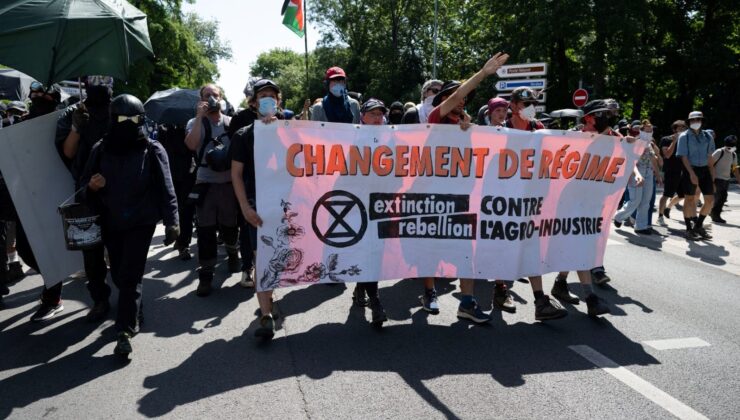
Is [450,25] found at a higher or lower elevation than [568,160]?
higher

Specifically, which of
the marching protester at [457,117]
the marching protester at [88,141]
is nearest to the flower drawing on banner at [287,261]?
the marching protester at [457,117]

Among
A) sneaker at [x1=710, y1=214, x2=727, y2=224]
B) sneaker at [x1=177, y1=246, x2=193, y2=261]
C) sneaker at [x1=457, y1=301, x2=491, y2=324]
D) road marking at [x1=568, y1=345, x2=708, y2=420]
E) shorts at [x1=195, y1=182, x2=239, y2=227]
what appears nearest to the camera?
road marking at [x1=568, y1=345, x2=708, y2=420]

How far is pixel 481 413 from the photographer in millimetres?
3258

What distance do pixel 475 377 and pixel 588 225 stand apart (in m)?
2.12

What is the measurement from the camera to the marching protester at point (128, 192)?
4.07 meters

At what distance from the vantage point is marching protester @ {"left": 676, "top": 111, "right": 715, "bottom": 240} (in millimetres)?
9516

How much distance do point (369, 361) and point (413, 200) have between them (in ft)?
4.50

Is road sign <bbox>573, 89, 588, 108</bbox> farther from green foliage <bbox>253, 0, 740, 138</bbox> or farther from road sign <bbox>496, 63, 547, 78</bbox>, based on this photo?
green foliage <bbox>253, 0, 740, 138</bbox>

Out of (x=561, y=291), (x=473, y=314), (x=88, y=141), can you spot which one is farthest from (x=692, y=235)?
(x=88, y=141)

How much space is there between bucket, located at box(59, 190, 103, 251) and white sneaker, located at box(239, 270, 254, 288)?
2.06 metres

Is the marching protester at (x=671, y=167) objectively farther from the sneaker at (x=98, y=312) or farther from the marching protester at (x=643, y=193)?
the sneaker at (x=98, y=312)

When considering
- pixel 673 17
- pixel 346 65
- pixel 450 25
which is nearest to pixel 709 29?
pixel 673 17

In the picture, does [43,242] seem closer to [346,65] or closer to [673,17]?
[673,17]

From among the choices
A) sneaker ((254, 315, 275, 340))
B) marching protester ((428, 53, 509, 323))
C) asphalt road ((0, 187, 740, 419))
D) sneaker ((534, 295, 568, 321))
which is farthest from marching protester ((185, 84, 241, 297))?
sneaker ((534, 295, 568, 321))
